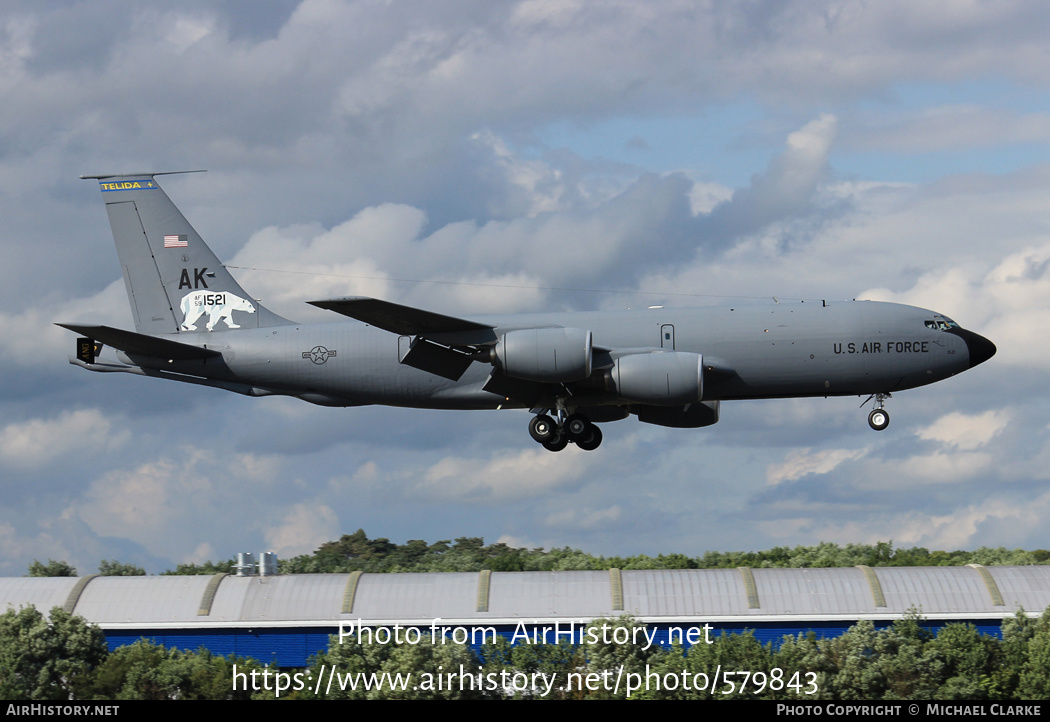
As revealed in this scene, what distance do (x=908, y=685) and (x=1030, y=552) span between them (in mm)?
84498

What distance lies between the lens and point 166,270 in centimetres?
5694

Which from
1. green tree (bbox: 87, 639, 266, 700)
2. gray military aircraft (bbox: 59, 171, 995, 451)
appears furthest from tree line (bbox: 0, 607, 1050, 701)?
gray military aircraft (bbox: 59, 171, 995, 451)

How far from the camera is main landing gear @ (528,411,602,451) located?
51875mm

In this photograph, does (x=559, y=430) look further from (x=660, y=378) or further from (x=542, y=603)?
(x=542, y=603)

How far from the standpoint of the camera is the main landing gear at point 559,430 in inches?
2042

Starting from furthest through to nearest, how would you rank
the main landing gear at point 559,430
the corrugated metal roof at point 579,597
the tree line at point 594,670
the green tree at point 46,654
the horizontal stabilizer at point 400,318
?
the corrugated metal roof at point 579,597
the green tree at point 46,654
the tree line at point 594,670
the main landing gear at point 559,430
the horizontal stabilizer at point 400,318

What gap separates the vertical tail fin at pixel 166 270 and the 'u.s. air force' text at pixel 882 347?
958 inches

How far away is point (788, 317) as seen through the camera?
162 ft

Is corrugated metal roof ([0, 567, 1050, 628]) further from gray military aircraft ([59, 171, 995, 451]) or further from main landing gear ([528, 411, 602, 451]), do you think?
main landing gear ([528, 411, 602, 451])

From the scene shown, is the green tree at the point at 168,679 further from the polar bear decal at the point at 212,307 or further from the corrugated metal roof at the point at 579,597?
the polar bear decal at the point at 212,307

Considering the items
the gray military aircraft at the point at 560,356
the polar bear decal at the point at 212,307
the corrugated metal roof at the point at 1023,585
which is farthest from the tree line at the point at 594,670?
the polar bear decal at the point at 212,307

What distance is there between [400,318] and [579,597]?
41.2 meters
